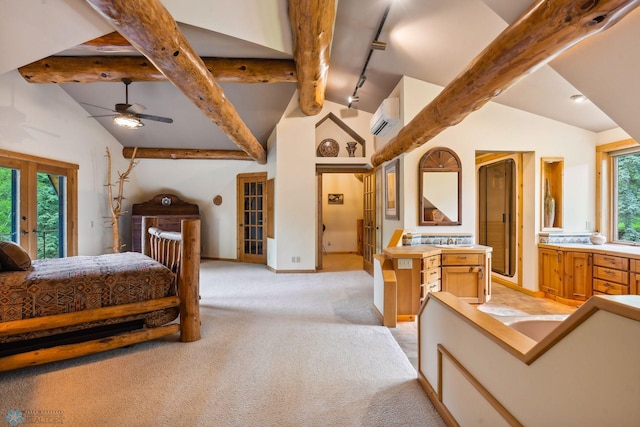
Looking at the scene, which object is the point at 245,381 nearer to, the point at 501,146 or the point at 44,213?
the point at 501,146

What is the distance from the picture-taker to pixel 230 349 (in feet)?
8.34

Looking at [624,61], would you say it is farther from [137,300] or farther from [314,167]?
→ [314,167]

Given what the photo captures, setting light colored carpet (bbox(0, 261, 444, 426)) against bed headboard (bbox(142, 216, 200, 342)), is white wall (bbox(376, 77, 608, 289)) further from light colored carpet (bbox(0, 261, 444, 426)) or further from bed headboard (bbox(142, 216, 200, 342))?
bed headboard (bbox(142, 216, 200, 342))

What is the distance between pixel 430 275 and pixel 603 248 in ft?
7.09

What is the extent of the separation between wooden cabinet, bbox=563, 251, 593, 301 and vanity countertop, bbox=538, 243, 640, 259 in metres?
0.07

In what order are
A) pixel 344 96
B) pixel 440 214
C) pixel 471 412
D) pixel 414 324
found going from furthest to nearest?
pixel 344 96 → pixel 440 214 → pixel 414 324 → pixel 471 412

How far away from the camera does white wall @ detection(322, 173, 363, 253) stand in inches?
334

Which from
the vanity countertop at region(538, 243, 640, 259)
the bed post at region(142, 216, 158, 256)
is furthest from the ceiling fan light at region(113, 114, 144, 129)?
the vanity countertop at region(538, 243, 640, 259)

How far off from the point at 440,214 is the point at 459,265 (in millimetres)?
787

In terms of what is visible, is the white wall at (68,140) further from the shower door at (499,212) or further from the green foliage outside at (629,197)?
the green foliage outside at (629,197)

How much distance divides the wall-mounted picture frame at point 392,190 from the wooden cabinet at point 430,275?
0.98m

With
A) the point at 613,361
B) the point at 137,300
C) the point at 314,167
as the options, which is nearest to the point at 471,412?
the point at 613,361

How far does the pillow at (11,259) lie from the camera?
7.66ft

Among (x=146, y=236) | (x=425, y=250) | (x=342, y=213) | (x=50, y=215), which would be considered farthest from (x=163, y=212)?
(x=425, y=250)
